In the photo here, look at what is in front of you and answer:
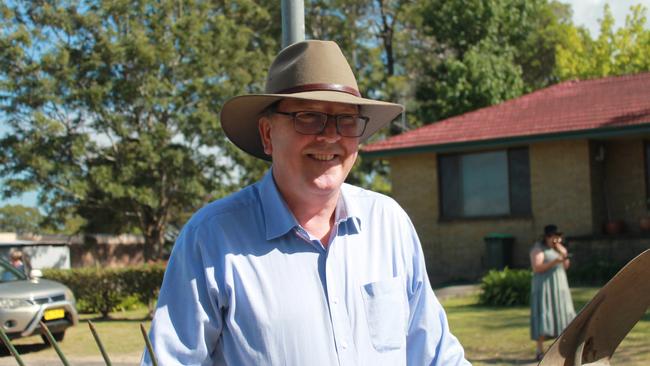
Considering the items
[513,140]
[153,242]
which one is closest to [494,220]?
[513,140]

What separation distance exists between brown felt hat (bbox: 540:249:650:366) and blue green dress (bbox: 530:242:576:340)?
8.54 metres

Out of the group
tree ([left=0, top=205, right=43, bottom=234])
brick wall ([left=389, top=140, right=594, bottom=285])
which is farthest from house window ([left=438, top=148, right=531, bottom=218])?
tree ([left=0, top=205, right=43, bottom=234])

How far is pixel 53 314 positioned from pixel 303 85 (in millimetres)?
12734

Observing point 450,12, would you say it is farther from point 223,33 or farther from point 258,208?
point 258,208

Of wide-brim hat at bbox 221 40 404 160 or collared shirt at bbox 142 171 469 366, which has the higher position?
wide-brim hat at bbox 221 40 404 160

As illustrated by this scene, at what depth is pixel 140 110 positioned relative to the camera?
29.3m

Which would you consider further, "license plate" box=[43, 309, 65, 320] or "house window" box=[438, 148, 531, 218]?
"house window" box=[438, 148, 531, 218]

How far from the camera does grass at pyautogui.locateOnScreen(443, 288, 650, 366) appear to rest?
10.9 m

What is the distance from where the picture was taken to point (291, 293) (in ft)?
9.11

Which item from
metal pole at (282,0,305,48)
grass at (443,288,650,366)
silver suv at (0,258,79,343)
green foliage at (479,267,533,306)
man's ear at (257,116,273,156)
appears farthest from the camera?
green foliage at (479,267,533,306)

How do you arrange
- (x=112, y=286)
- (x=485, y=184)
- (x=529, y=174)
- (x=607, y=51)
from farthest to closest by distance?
(x=607, y=51)
(x=485, y=184)
(x=529, y=174)
(x=112, y=286)

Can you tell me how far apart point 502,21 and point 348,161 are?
34.0 metres

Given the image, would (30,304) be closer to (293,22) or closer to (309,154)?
(293,22)

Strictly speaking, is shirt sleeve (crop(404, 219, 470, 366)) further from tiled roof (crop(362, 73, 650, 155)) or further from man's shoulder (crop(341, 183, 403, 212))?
tiled roof (crop(362, 73, 650, 155))
